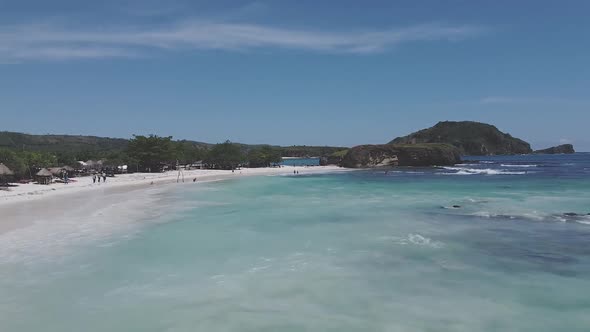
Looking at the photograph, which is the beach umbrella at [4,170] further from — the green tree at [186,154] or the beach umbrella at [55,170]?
the green tree at [186,154]

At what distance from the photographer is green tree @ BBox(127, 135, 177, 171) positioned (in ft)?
258

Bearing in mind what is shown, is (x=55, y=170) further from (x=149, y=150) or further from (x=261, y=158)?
(x=261, y=158)

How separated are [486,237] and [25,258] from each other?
19769 millimetres

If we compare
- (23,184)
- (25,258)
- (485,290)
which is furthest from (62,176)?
(485,290)

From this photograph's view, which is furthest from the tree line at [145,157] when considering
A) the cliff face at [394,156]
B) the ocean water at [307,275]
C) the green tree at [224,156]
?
the ocean water at [307,275]

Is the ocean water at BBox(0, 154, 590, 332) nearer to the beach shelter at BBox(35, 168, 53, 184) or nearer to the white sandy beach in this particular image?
the white sandy beach

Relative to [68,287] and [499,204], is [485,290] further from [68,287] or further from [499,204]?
[499,204]

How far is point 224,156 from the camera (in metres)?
93.9

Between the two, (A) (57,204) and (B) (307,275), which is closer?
(B) (307,275)

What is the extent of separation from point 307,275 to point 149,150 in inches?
2751

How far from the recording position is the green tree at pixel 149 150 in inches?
3091

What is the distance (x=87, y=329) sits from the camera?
10.8m

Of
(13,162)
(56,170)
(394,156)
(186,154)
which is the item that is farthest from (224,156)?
(13,162)

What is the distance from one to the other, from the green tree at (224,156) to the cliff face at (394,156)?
1255 inches
